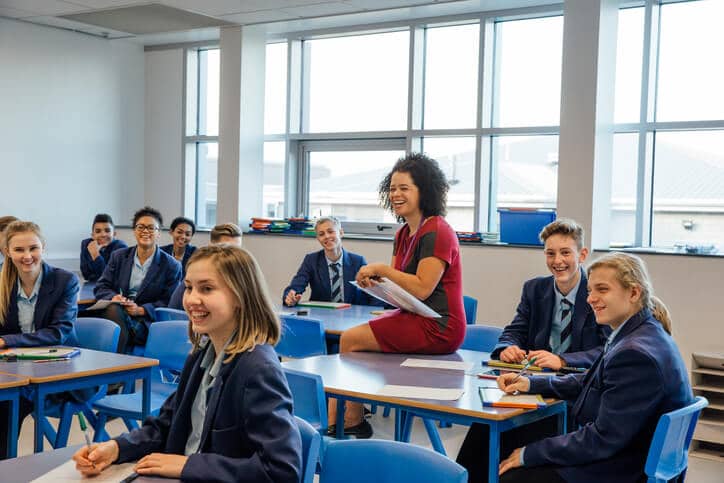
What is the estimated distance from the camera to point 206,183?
9328 millimetres

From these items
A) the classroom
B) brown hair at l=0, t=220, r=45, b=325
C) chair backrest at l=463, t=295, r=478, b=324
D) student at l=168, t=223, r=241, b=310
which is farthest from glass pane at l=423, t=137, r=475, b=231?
brown hair at l=0, t=220, r=45, b=325

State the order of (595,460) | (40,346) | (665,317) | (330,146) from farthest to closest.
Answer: (330,146)
(40,346)
(665,317)
(595,460)

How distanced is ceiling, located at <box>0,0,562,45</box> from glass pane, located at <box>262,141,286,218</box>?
1222 millimetres

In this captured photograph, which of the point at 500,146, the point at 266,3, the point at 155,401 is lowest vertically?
the point at 155,401

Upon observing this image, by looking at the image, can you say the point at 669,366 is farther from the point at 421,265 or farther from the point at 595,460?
the point at 421,265

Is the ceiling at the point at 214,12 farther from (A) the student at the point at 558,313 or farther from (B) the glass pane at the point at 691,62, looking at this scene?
(A) the student at the point at 558,313

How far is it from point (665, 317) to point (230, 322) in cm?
157

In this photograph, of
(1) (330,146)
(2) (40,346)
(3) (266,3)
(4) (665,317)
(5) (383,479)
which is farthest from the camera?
(1) (330,146)

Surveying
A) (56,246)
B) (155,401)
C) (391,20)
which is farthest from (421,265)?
Result: (56,246)

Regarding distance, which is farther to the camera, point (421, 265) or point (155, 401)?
point (155, 401)

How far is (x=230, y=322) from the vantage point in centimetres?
215

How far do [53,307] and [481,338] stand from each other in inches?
83.4

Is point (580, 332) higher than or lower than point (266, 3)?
lower

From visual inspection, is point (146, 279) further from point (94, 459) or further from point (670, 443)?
point (670, 443)
